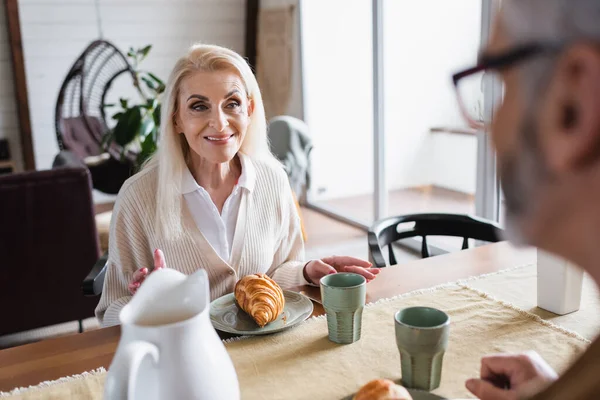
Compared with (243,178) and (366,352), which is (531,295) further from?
(243,178)

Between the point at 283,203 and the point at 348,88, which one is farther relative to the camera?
the point at 348,88

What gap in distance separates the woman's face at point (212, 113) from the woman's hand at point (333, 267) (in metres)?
0.37

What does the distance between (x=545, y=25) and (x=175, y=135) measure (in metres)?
1.19

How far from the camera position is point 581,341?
0.94 meters

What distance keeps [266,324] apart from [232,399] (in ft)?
1.18

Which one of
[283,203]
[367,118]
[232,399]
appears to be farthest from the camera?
[367,118]

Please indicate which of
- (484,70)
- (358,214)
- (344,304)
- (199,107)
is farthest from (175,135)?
(358,214)

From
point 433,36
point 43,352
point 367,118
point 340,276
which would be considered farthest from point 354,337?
point 367,118

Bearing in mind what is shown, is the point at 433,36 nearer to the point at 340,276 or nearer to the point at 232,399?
the point at 340,276

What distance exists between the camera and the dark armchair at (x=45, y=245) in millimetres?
2277

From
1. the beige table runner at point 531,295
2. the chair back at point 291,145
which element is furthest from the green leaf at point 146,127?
the beige table runner at point 531,295

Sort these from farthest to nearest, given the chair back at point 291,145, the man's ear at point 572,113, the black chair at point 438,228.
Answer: the chair back at point 291,145, the black chair at point 438,228, the man's ear at point 572,113

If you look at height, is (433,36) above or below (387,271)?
above

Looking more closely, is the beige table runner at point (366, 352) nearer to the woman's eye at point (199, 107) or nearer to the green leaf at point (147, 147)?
the woman's eye at point (199, 107)
